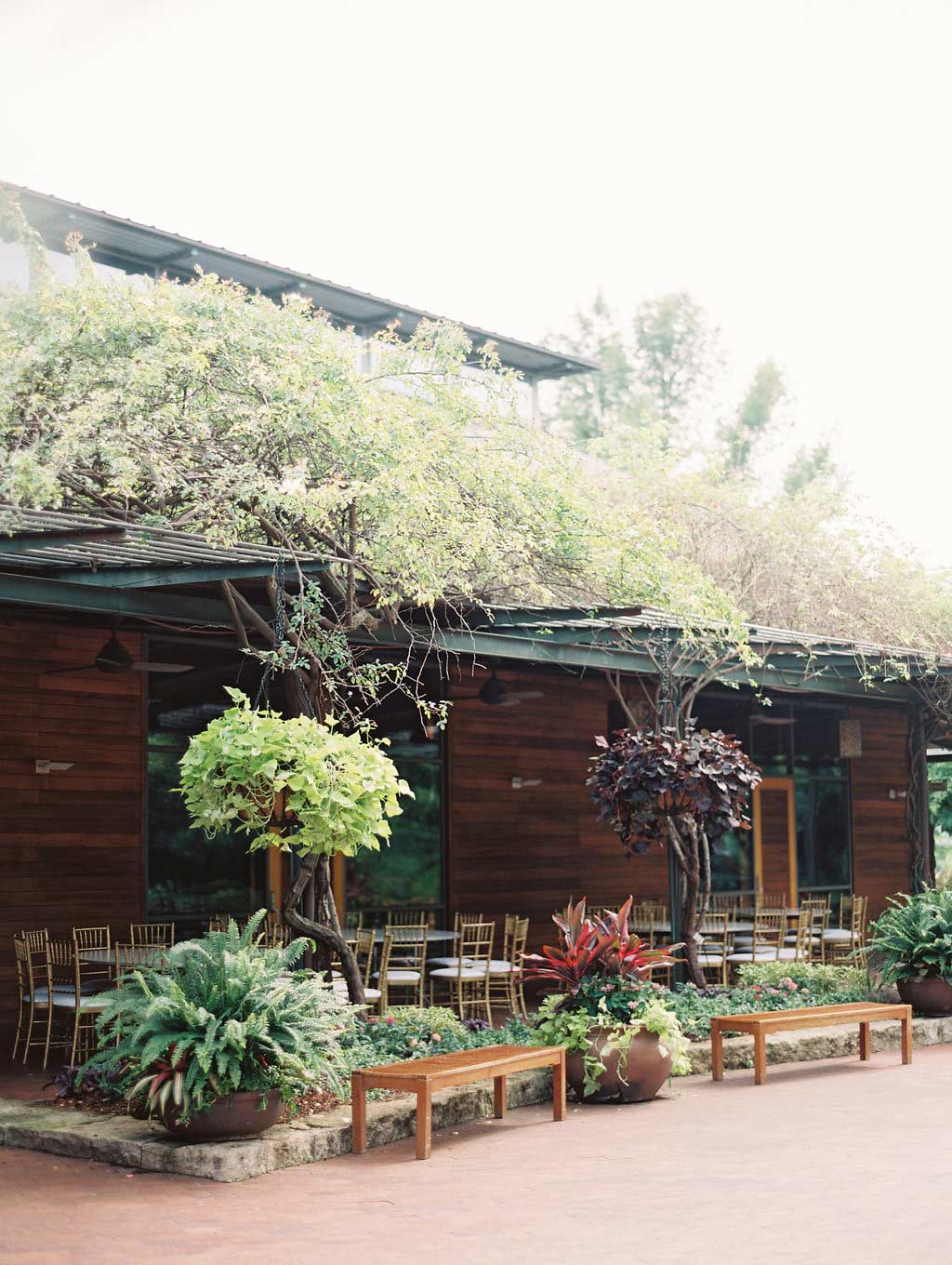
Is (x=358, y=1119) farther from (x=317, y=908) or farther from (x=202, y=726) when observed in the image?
(x=202, y=726)

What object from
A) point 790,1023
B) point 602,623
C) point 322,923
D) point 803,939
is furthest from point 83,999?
point 803,939

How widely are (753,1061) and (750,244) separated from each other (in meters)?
28.0

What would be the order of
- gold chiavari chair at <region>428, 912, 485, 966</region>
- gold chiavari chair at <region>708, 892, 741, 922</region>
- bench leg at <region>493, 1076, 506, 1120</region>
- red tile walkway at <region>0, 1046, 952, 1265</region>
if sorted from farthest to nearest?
gold chiavari chair at <region>708, 892, 741, 922</region>, gold chiavari chair at <region>428, 912, 485, 966</region>, bench leg at <region>493, 1076, 506, 1120</region>, red tile walkway at <region>0, 1046, 952, 1265</region>

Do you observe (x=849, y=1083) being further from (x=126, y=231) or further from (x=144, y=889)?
(x=126, y=231)

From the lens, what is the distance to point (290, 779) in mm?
7465

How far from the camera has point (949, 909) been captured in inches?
443

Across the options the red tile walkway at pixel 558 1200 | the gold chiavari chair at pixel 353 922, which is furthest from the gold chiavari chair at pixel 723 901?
the red tile walkway at pixel 558 1200

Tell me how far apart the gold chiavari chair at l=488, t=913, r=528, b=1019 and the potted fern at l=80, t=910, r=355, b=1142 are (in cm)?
434

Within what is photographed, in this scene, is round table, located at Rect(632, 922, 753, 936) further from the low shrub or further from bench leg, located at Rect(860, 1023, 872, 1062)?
bench leg, located at Rect(860, 1023, 872, 1062)

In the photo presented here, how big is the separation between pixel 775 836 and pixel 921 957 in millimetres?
6457

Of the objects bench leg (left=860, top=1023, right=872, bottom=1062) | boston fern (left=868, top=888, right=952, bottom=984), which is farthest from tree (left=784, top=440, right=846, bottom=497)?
bench leg (left=860, top=1023, right=872, bottom=1062)

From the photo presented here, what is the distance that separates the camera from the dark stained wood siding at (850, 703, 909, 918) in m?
18.6

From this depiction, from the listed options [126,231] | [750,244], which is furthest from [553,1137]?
[750,244]

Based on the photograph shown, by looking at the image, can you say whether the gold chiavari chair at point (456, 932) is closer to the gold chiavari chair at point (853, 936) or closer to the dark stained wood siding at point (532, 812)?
the dark stained wood siding at point (532, 812)
